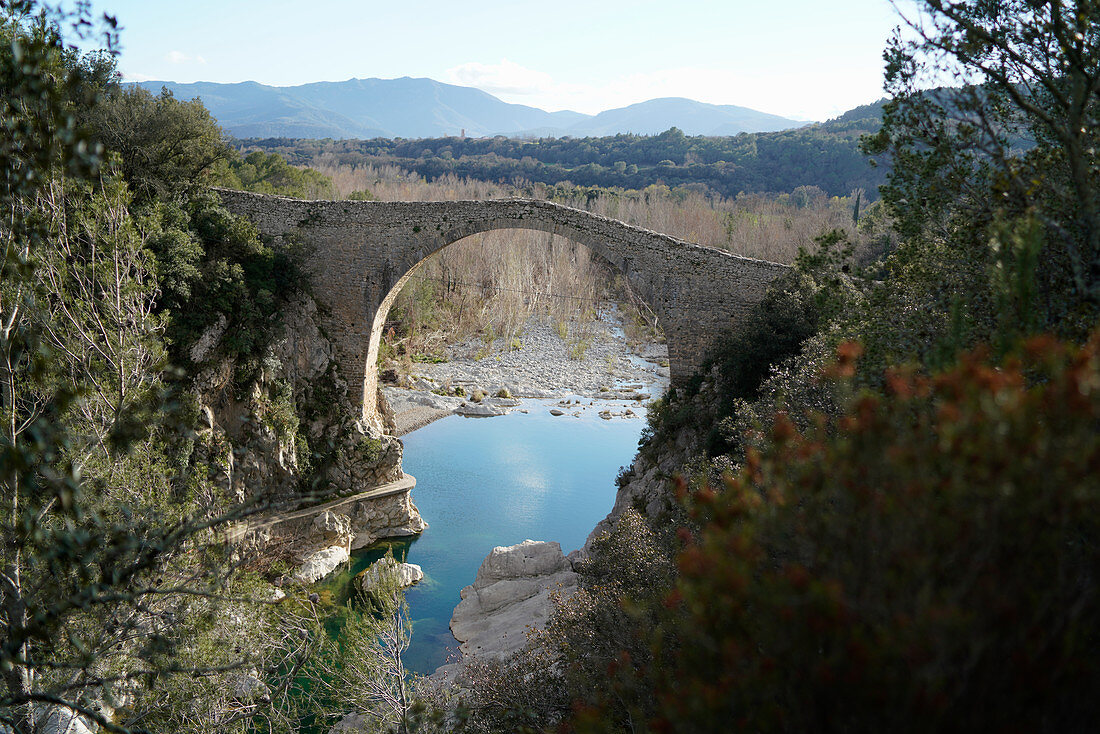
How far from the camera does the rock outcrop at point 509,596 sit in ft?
29.2

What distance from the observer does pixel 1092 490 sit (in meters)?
1.64

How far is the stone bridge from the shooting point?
11008mm

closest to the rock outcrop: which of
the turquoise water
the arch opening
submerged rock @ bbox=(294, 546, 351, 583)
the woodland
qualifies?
the turquoise water

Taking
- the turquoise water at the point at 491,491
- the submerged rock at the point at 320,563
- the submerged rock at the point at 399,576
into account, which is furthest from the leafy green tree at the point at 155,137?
the turquoise water at the point at 491,491

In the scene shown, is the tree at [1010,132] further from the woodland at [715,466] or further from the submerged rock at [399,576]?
the submerged rock at [399,576]

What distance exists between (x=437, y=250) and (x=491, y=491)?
594 centimetres

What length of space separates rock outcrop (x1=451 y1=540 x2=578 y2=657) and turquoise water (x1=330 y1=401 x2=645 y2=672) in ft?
1.27

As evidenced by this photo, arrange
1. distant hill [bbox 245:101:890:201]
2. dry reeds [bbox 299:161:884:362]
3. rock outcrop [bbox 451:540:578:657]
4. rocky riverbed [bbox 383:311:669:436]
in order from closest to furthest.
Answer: rock outcrop [bbox 451:540:578:657]
rocky riverbed [bbox 383:311:669:436]
dry reeds [bbox 299:161:884:362]
distant hill [bbox 245:101:890:201]

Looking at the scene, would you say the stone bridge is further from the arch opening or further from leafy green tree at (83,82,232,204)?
the arch opening

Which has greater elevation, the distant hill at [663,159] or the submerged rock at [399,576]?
the distant hill at [663,159]

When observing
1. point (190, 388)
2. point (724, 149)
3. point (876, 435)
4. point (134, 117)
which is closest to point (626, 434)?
point (190, 388)

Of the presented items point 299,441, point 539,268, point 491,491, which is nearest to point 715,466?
point 299,441

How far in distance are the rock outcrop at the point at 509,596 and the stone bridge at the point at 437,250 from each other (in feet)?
12.7

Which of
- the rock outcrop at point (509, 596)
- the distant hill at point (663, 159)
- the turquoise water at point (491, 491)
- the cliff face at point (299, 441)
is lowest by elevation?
the turquoise water at point (491, 491)
